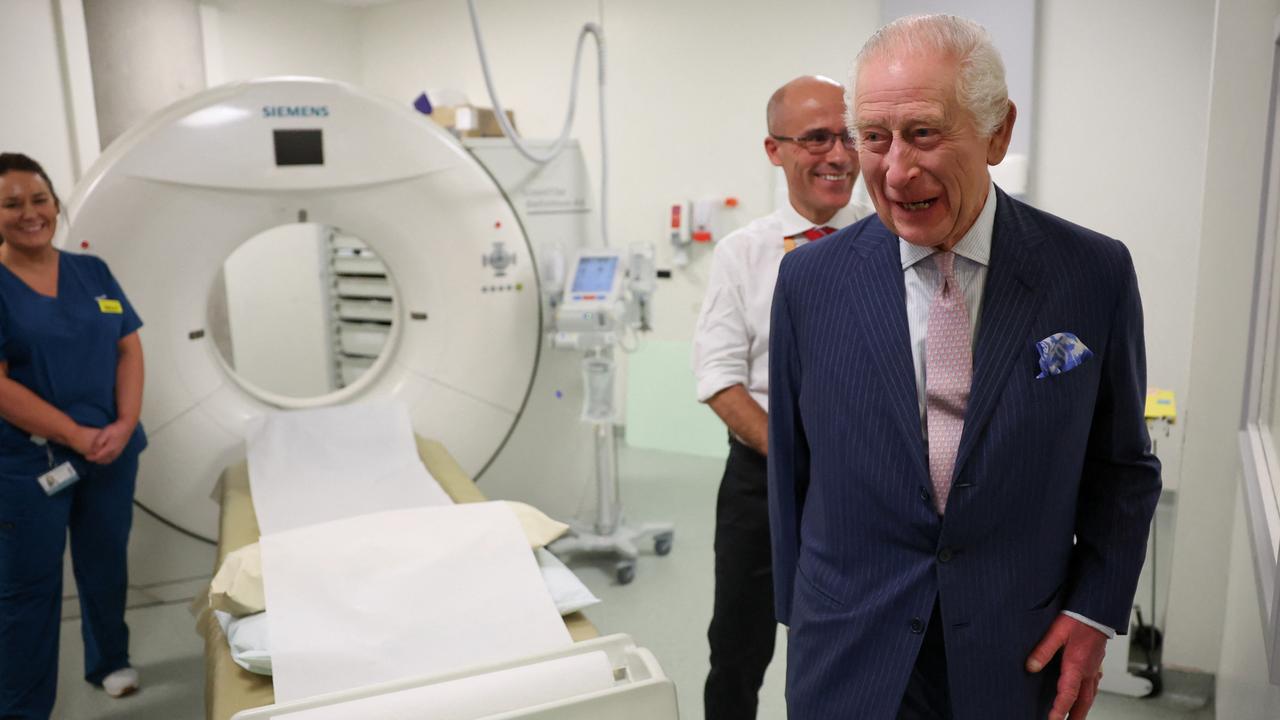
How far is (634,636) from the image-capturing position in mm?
2604

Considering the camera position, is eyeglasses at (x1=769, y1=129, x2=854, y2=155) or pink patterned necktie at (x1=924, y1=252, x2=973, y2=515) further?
eyeglasses at (x1=769, y1=129, x2=854, y2=155)

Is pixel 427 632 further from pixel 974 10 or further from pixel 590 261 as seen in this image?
pixel 974 10

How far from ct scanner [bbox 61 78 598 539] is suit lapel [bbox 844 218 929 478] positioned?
1957 mm

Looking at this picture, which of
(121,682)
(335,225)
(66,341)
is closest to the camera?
(66,341)

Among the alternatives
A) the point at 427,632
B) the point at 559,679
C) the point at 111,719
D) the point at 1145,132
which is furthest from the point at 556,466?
the point at 1145,132

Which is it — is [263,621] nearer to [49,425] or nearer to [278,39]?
[49,425]

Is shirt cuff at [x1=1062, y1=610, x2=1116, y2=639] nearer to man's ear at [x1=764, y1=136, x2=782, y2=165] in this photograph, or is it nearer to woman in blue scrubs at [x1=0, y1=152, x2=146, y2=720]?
man's ear at [x1=764, y1=136, x2=782, y2=165]

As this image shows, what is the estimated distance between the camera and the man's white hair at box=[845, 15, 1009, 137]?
885mm

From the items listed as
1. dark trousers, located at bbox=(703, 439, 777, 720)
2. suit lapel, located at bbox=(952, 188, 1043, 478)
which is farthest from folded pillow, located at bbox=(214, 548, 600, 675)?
suit lapel, located at bbox=(952, 188, 1043, 478)

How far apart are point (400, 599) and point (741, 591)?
60 cm

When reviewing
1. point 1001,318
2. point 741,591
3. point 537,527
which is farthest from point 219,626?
point 1001,318

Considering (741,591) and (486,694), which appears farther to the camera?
(741,591)

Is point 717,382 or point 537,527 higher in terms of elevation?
point 717,382

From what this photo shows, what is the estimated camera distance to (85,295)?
89.6 inches
